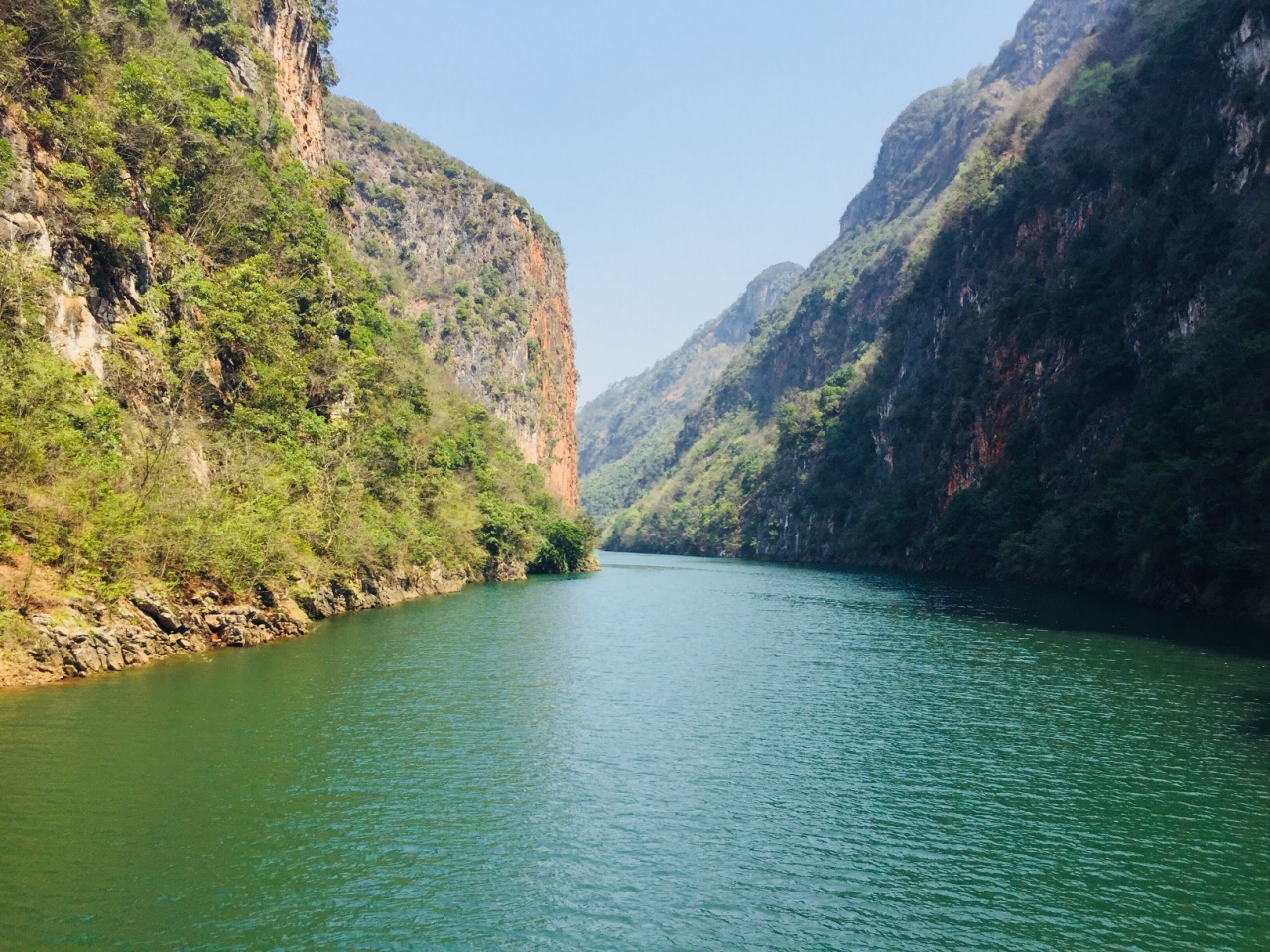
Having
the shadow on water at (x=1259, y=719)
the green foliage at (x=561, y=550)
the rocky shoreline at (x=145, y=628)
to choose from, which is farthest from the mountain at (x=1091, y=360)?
the rocky shoreline at (x=145, y=628)

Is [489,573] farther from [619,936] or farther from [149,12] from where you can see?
[619,936]

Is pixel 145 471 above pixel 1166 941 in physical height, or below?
above

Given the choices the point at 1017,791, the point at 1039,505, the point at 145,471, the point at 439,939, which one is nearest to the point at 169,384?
the point at 145,471

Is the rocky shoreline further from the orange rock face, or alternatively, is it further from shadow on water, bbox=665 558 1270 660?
the orange rock face

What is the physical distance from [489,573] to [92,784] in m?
57.9

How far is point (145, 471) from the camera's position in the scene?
30.1 metres

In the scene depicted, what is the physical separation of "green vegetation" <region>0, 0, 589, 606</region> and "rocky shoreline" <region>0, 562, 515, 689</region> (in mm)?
854

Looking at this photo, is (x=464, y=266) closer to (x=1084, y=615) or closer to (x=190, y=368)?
(x=190, y=368)

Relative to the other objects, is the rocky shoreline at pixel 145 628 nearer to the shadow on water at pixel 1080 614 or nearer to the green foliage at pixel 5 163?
the green foliage at pixel 5 163

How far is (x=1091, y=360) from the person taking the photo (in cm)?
7175

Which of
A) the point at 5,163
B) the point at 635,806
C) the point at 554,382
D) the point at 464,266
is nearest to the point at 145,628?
the point at 5,163

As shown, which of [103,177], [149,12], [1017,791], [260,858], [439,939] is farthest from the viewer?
[149,12]

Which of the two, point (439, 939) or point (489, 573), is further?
point (489, 573)

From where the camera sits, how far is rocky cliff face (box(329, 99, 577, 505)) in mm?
122438
